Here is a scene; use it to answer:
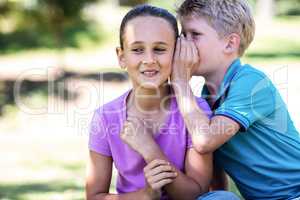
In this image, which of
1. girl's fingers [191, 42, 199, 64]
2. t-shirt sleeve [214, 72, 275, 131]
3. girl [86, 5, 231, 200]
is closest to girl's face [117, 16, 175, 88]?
girl [86, 5, 231, 200]

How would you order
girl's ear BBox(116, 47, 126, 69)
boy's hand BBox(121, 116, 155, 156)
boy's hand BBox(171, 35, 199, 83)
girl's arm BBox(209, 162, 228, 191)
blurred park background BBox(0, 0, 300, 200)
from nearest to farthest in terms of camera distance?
boy's hand BBox(121, 116, 155, 156) → boy's hand BBox(171, 35, 199, 83) → girl's ear BBox(116, 47, 126, 69) → girl's arm BBox(209, 162, 228, 191) → blurred park background BBox(0, 0, 300, 200)

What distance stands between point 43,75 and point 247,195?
10.8 metres

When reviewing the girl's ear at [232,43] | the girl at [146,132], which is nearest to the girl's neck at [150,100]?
the girl at [146,132]

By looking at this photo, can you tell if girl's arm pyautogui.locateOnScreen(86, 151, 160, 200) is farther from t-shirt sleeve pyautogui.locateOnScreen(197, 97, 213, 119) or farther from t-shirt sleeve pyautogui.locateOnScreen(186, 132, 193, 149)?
t-shirt sleeve pyautogui.locateOnScreen(197, 97, 213, 119)

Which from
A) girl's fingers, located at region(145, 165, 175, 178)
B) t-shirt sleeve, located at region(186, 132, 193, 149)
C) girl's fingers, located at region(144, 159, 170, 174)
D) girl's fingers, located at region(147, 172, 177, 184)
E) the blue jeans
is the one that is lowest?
the blue jeans

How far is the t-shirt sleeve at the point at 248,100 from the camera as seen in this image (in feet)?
10.3

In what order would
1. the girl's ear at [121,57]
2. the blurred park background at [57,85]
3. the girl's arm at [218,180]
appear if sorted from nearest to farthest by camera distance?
the girl's ear at [121,57] < the girl's arm at [218,180] < the blurred park background at [57,85]

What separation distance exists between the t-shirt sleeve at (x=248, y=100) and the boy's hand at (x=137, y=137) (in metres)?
0.38

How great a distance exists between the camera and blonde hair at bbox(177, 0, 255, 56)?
3.39 m

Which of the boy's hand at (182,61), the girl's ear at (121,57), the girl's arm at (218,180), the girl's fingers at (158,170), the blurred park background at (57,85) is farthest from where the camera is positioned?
the blurred park background at (57,85)

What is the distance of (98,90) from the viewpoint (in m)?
12.2

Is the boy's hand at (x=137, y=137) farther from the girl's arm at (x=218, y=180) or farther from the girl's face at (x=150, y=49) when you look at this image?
the girl's arm at (x=218, y=180)

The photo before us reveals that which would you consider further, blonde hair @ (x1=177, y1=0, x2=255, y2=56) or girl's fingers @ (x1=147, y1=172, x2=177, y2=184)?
blonde hair @ (x1=177, y1=0, x2=255, y2=56)

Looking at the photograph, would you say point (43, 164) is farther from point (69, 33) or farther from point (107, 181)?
point (69, 33)
